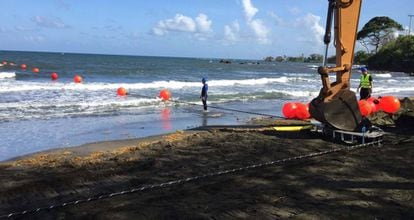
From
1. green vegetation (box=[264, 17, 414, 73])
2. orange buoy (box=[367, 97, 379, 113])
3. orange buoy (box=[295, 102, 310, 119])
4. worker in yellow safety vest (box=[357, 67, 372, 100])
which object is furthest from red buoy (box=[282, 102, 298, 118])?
green vegetation (box=[264, 17, 414, 73])

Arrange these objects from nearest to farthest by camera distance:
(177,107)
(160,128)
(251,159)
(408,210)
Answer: (408,210) < (251,159) < (160,128) < (177,107)

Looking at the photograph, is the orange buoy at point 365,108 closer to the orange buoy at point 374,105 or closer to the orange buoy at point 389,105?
the orange buoy at point 374,105

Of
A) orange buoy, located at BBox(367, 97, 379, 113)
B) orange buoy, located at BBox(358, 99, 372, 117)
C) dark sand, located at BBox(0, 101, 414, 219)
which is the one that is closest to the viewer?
dark sand, located at BBox(0, 101, 414, 219)

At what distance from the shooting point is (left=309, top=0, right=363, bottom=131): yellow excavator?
32.8 ft

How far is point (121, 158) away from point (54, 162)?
115cm

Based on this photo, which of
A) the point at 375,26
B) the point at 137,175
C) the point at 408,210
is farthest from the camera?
the point at 375,26

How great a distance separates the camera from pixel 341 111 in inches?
397

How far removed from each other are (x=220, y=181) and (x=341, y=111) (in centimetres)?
435

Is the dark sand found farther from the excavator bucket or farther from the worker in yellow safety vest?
the worker in yellow safety vest

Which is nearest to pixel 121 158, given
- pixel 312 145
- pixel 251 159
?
pixel 251 159

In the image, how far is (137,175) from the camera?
7.18 m

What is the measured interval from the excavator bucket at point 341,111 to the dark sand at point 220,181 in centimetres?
48

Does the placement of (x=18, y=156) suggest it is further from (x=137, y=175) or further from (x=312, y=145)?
(x=312, y=145)

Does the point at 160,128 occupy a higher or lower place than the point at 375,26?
lower
